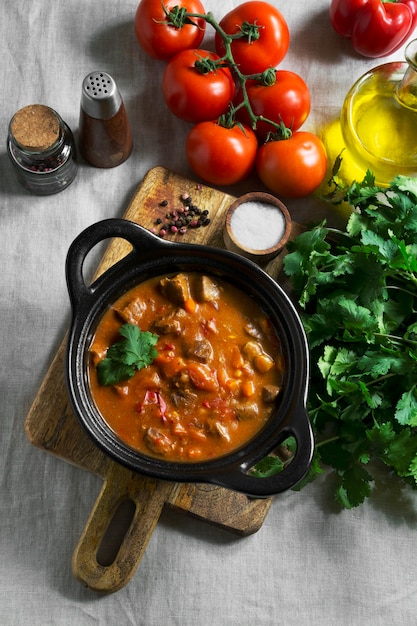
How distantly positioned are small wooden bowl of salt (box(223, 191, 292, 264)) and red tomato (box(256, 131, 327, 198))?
159 mm

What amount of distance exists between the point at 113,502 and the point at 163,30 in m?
2.14

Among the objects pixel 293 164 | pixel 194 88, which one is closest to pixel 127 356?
pixel 293 164

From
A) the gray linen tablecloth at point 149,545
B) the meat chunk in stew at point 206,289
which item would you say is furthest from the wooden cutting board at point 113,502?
the meat chunk in stew at point 206,289

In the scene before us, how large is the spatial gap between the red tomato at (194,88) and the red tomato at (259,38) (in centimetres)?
11

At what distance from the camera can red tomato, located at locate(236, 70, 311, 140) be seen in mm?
3373

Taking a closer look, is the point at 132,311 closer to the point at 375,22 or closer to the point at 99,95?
the point at 99,95

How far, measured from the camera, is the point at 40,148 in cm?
321

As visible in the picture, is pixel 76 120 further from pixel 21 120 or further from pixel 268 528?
pixel 268 528

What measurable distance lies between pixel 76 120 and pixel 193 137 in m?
0.64

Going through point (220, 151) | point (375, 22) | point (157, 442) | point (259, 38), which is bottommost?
point (157, 442)

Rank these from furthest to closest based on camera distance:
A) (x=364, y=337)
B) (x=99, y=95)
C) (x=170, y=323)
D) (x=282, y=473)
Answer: (x=99, y=95), (x=364, y=337), (x=170, y=323), (x=282, y=473)

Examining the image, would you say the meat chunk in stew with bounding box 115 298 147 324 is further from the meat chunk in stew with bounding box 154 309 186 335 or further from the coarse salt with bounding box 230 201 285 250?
the coarse salt with bounding box 230 201 285 250

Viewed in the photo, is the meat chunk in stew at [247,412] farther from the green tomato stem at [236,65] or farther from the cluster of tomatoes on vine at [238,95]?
the green tomato stem at [236,65]

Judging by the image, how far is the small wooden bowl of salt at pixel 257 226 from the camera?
3.19 meters
